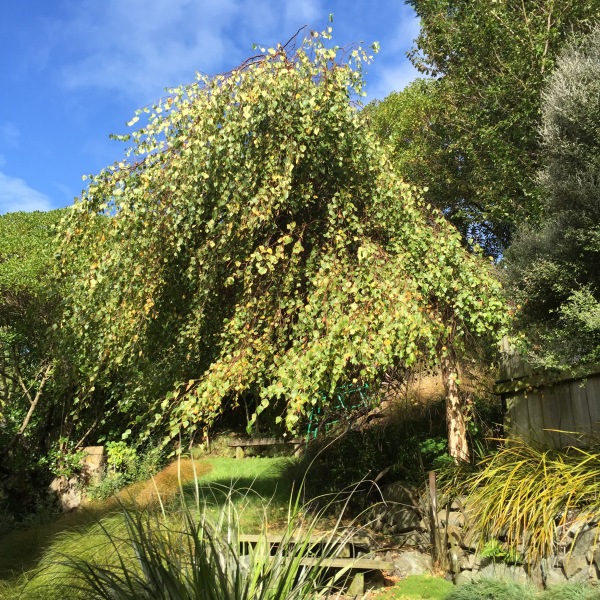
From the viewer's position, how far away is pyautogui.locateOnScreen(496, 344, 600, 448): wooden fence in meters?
6.62

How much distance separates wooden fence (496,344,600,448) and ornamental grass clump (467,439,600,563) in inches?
17.4

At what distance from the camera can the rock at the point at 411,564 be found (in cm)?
631

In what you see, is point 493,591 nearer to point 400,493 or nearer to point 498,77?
point 400,493

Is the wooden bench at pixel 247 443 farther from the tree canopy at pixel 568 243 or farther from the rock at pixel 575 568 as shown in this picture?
the rock at pixel 575 568

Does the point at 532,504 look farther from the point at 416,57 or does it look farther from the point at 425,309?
the point at 416,57

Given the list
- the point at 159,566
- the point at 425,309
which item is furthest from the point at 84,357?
the point at 159,566

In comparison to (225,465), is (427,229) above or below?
above

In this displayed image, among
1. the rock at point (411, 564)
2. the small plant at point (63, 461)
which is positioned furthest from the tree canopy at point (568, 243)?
the small plant at point (63, 461)

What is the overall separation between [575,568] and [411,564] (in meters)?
1.76

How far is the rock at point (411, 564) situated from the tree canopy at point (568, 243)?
92.8 inches

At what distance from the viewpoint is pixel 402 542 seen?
691 cm

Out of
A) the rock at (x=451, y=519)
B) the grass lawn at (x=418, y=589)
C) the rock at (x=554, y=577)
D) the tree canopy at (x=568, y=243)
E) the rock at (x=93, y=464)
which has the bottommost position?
the grass lawn at (x=418, y=589)

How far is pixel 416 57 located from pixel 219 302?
8.26 meters

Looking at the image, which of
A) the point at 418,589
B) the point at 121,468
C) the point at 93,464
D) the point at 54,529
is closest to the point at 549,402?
the point at 418,589
